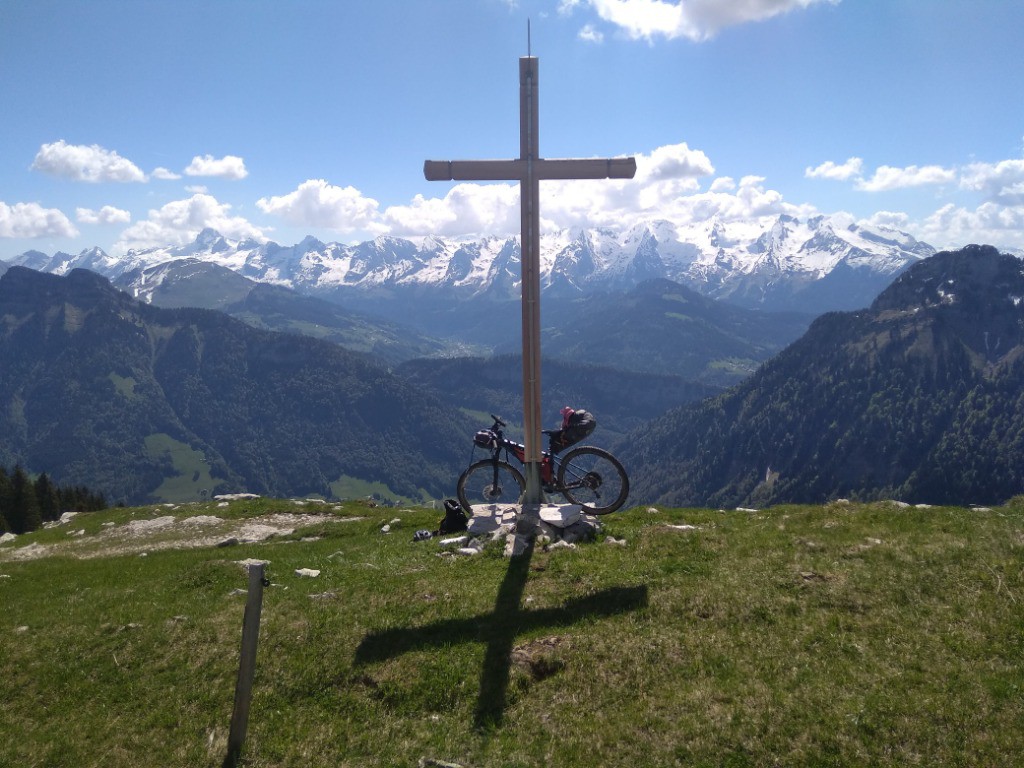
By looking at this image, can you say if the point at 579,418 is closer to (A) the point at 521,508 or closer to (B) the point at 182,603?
(A) the point at 521,508

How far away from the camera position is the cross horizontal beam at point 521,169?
53.7ft

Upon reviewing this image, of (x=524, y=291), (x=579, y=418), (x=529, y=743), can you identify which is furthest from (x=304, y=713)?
(x=524, y=291)

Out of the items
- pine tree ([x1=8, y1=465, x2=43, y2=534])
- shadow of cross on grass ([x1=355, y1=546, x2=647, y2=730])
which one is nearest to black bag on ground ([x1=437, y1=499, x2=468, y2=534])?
shadow of cross on grass ([x1=355, y1=546, x2=647, y2=730])

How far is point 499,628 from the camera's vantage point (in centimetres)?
1277

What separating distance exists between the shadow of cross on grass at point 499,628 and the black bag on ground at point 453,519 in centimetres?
856

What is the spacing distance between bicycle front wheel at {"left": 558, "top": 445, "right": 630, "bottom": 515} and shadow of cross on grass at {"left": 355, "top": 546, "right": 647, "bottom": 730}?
5.25 metres

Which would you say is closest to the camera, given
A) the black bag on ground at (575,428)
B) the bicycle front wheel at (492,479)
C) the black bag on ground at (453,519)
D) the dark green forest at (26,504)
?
the black bag on ground at (575,428)

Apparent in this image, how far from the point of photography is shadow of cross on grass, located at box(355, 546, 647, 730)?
11875mm

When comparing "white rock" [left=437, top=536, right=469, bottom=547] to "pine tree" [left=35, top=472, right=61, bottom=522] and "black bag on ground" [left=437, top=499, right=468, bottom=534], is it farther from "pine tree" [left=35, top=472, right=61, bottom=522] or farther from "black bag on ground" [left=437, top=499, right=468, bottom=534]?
"pine tree" [left=35, top=472, right=61, bottom=522]

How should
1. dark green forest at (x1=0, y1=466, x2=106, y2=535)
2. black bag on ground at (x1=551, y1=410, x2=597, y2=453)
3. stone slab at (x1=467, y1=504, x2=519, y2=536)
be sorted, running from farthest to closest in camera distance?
dark green forest at (x1=0, y1=466, x2=106, y2=535) → stone slab at (x1=467, y1=504, x2=519, y2=536) → black bag on ground at (x1=551, y1=410, x2=597, y2=453)

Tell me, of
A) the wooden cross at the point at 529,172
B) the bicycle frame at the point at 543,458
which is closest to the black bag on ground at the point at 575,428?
the bicycle frame at the point at 543,458

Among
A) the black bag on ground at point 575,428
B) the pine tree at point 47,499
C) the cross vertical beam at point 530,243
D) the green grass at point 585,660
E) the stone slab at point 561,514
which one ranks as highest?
the cross vertical beam at point 530,243

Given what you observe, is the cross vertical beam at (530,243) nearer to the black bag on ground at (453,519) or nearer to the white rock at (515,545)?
the white rock at (515,545)

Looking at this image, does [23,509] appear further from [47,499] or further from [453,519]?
[453,519]
